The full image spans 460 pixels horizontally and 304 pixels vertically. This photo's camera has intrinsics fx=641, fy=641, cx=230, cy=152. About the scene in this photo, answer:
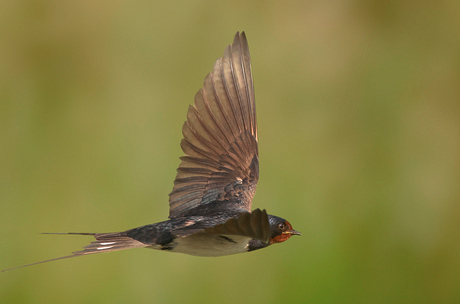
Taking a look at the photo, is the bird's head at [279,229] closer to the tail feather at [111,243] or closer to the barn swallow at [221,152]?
the barn swallow at [221,152]

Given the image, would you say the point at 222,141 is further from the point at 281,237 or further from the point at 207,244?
the point at 207,244

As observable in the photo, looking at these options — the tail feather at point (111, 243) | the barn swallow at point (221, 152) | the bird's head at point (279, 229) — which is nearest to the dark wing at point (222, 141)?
the barn swallow at point (221, 152)

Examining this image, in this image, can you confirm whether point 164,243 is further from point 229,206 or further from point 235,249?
point 229,206

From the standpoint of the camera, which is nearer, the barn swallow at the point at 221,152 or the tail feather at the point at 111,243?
the tail feather at the point at 111,243

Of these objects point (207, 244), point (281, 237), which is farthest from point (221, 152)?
point (207, 244)

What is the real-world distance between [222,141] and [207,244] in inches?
21.5

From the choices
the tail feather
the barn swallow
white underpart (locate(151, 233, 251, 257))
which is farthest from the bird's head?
the tail feather

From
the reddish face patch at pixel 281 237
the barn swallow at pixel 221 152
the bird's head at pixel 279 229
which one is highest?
the barn swallow at pixel 221 152

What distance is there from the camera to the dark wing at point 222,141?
1804mm

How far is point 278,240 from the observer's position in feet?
5.32

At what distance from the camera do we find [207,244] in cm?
142

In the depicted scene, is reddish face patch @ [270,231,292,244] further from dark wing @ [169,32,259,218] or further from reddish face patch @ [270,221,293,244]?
dark wing @ [169,32,259,218]

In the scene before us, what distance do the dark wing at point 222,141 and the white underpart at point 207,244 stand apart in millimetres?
328

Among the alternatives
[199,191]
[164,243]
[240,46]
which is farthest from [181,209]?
[240,46]
